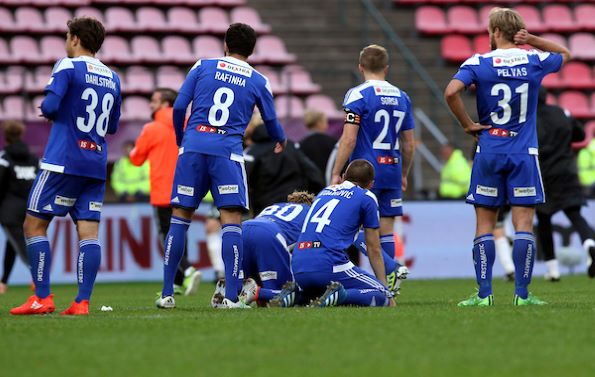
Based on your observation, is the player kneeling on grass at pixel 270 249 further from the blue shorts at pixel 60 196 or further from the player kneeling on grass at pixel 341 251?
the blue shorts at pixel 60 196

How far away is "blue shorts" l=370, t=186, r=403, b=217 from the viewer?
10.7 metres

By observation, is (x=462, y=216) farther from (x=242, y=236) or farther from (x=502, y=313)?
(x=502, y=313)

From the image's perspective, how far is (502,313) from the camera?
26.8ft

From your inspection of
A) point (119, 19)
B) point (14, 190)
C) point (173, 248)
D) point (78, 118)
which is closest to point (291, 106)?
point (119, 19)

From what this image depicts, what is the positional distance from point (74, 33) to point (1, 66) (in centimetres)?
1402

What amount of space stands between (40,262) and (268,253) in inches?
81.7

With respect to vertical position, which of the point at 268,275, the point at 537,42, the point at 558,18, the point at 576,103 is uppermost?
the point at 558,18

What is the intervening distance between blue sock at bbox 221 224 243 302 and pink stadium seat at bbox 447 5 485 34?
16.8m

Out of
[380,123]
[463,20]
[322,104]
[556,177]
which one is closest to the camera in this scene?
[380,123]

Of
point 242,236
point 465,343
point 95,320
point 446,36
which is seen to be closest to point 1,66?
point 446,36

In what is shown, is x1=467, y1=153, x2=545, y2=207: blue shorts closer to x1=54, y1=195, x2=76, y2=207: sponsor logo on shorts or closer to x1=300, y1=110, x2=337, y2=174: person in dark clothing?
x1=54, y1=195, x2=76, y2=207: sponsor logo on shorts

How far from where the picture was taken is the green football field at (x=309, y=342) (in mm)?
5598

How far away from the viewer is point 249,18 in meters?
24.6

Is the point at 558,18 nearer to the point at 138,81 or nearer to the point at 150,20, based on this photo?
the point at 150,20
